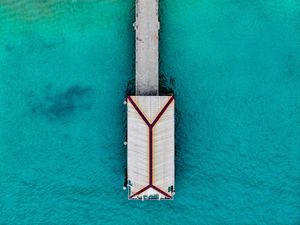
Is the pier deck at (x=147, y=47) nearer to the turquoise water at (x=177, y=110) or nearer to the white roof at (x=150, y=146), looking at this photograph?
the turquoise water at (x=177, y=110)

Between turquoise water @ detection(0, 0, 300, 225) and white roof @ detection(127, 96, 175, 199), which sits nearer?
white roof @ detection(127, 96, 175, 199)

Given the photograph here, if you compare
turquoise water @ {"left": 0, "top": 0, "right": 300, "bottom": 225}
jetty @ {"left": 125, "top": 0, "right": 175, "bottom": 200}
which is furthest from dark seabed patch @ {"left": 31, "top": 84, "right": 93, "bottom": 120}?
jetty @ {"left": 125, "top": 0, "right": 175, "bottom": 200}

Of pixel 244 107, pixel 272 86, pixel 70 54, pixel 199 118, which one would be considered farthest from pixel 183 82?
pixel 70 54

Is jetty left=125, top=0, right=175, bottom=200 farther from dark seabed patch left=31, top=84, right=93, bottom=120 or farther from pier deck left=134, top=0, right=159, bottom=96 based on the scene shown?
dark seabed patch left=31, top=84, right=93, bottom=120

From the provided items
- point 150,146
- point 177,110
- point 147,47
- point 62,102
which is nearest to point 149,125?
point 150,146

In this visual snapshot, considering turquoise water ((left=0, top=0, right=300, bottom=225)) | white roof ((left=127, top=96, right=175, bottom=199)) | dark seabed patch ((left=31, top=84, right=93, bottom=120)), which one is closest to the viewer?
white roof ((left=127, top=96, right=175, bottom=199))

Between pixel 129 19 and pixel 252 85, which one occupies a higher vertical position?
pixel 129 19

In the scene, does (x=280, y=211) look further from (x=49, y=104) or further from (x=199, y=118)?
(x=49, y=104)
